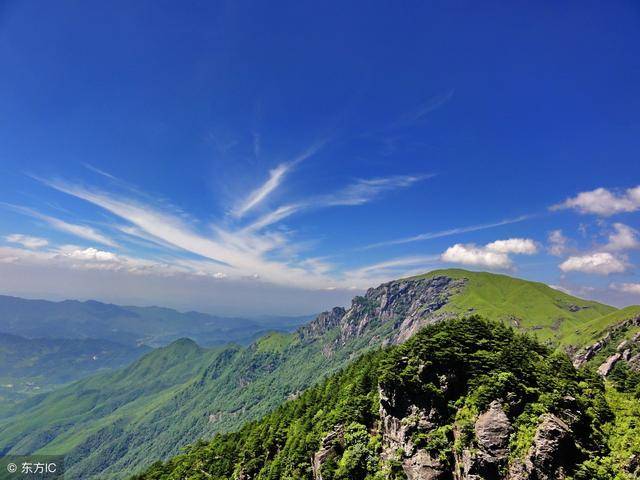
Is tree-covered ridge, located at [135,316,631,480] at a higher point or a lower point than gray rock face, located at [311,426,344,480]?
higher

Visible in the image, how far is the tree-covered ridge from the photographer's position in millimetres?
43781

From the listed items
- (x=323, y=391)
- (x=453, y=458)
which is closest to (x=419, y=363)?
(x=453, y=458)

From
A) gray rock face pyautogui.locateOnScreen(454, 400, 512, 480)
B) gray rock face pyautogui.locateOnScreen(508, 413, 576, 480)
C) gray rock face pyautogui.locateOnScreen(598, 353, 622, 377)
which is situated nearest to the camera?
gray rock face pyautogui.locateOnScreen(508, 413, 576, 480)

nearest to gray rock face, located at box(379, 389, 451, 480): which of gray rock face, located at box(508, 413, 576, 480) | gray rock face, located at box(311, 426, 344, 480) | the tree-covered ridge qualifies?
the tree-covered ridge

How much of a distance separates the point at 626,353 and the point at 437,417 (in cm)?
19499

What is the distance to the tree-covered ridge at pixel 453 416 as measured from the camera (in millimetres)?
43781

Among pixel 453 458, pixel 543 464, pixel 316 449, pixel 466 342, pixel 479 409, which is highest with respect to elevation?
pixel 466 342

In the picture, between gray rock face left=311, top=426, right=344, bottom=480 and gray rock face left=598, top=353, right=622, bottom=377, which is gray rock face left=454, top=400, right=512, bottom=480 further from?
gray rock face left=598, top=353, right=622, bottom=377

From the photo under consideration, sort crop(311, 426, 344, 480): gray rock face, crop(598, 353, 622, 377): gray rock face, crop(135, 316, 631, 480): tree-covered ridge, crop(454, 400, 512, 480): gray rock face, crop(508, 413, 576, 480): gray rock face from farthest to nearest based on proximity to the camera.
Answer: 1. crop(598, 353, 622, 377): gray rock face
2. crop(311, 426, 344, 480): gray rock face
3. crop(135, 316, 631, 480): tree-covered ridge
4. crop(454, 400, 512, 480): gray rock face
5. crop(508, 413, 576, 480): gray rock face

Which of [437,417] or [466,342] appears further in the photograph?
[466,342]

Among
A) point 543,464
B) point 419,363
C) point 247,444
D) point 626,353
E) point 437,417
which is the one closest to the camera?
point 543,464

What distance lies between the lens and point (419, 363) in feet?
186

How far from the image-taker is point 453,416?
52062 mm

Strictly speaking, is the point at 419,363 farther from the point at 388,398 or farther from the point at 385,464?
the point at 385,464
